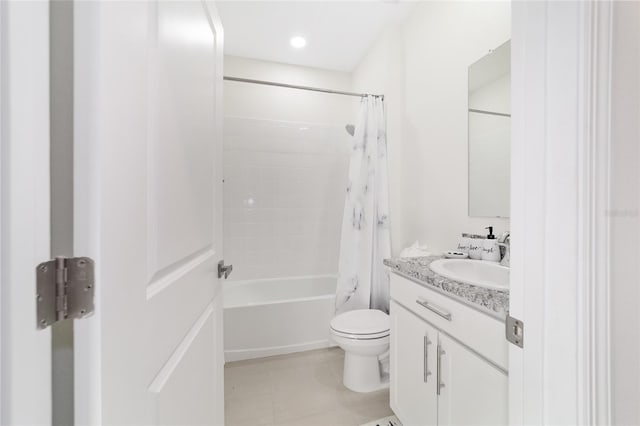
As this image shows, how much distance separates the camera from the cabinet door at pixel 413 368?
3.64 feet

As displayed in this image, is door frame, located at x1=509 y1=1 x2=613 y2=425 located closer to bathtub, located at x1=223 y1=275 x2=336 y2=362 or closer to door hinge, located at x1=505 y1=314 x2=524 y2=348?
door hinge, located at x1=505 y1=314 x2=524 y2=348

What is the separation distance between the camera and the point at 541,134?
0.50 meters

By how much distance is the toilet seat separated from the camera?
63.4 inches

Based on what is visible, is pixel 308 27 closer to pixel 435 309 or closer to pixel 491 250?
pixel 491 250

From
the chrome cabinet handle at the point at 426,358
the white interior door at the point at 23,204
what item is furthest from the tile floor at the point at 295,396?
the white interior door at the point at 23,204

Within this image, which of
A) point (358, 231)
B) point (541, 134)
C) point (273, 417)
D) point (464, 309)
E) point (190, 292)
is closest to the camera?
point (541, 134)

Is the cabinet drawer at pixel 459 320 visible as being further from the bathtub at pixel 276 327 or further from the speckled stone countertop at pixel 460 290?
the bathtub at pixel 276 327

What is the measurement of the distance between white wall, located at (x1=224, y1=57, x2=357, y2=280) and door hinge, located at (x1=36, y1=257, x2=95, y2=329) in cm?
236

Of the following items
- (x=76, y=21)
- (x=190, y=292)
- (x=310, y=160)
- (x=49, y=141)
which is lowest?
(x=190, y=292)

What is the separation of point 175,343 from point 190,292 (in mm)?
145

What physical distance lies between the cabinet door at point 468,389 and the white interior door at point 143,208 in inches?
34.7

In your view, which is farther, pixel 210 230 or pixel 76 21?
pixel 210 230

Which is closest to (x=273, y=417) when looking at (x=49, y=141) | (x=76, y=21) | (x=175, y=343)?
(x=175, y=343)

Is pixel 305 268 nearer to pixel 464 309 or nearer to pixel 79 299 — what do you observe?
pixel 464 309
